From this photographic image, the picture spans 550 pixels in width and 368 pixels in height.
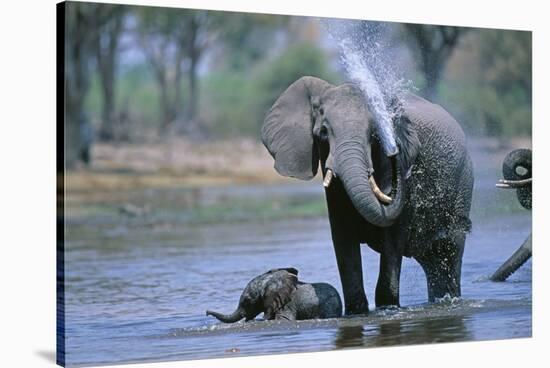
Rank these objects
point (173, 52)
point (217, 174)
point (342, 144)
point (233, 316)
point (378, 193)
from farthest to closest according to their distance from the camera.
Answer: point (173, 52)
point (217, 174)
point (233, 316)
point (378, 193)
point (342, 144)

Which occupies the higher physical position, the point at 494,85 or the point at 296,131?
the point at 494,85

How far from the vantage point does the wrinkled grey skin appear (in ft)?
33.0

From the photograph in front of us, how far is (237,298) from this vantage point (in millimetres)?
11055

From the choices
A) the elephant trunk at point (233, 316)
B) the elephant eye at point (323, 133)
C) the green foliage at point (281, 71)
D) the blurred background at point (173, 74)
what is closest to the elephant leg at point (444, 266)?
the elephant eye at point (323, 133)

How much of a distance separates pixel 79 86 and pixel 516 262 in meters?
12.3

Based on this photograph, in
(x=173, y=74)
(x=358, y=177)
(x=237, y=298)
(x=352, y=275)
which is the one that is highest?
(x=173, y=74)

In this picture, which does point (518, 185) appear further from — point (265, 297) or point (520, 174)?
point (265, 297)

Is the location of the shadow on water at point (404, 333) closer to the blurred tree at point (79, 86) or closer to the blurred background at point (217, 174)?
the blurred background at point (217, 174)

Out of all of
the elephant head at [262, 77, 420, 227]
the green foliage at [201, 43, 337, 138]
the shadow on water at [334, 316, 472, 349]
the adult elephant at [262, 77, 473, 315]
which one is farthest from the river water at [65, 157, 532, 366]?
the green foliage at [201, 43, 337, 138]

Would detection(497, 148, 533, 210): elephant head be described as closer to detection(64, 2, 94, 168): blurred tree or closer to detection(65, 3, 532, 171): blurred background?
detection(65, 3, 532, 171): blurred background

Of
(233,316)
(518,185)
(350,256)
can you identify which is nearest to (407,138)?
(350,256)

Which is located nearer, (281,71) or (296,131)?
(296,131)

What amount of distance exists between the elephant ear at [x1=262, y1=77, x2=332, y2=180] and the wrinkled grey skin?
789 millimetres

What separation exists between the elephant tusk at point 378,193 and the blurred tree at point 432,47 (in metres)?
1.61
